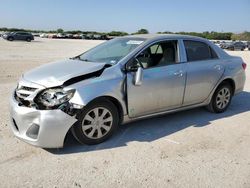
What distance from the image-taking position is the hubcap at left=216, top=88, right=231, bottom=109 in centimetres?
615

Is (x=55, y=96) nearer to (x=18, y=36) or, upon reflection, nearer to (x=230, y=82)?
(x=230, y=82)

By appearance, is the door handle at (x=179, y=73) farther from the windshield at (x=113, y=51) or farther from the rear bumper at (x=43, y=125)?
the rear bumper at (x=43, y=125)

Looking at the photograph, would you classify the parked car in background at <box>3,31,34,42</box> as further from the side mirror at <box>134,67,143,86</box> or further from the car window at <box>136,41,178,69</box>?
the side mirror at <box>134,67,143,86</box>

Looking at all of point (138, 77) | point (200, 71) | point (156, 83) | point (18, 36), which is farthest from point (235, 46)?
point (138, 77)

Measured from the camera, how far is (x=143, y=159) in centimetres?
399

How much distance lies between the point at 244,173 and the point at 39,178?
2.51 meters

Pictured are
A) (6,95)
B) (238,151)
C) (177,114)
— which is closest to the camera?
(238,151)

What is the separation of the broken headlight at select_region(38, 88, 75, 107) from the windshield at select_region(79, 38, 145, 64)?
3.37 feet

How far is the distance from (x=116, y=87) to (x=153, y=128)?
1.24m

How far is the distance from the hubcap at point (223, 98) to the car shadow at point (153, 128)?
0.62ft

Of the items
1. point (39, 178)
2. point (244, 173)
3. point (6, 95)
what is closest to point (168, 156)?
point (244, 173)

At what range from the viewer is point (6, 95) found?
7137 millimetres

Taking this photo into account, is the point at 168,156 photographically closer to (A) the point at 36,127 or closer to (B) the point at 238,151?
(B) the point at 238,151

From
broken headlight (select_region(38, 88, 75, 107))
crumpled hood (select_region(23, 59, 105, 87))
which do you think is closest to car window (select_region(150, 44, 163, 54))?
crumpled hood (select_region(23, 59, 105, 87))
